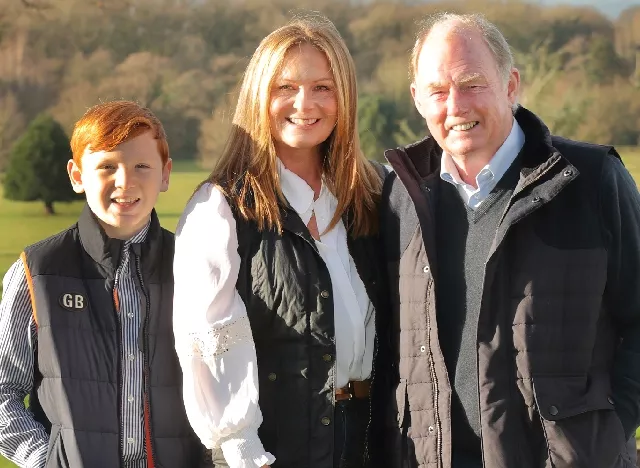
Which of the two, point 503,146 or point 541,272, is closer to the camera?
point 541,272

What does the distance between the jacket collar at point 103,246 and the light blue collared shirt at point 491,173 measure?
0.73m

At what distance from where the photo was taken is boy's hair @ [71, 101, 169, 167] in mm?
2045

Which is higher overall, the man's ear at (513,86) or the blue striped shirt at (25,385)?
the man's ear at (513,86)

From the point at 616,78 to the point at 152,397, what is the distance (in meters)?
3.61

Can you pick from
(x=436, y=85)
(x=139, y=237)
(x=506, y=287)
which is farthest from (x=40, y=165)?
(x=506, y=287)

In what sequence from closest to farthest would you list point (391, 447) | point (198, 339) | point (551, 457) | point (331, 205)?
point (551, 457), point (198, 339), point (391, 447), point (331, 205)

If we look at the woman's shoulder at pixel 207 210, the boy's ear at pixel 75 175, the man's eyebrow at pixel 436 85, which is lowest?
the woman's shoulder at pixel 207 210

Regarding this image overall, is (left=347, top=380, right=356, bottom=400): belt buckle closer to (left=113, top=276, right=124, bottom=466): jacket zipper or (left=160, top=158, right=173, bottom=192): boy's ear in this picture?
(left=113, top=276, right=124, bottom=466): jacket zipper

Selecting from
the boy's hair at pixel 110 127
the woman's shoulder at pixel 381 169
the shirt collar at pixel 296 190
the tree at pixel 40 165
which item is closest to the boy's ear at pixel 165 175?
the boy's hair at pixel 110 127

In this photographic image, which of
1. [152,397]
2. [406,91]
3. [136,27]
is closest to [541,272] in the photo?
[152,397]

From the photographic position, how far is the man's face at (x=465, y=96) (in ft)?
6.44

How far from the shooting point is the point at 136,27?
4637 mm

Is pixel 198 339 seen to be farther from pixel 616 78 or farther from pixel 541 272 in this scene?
pixel 616 78

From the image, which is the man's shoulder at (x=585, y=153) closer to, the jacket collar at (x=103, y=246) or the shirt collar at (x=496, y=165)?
the shirt collar at (x=496, y=165)
